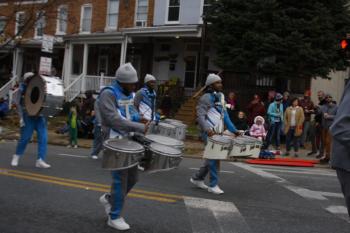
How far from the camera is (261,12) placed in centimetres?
1858

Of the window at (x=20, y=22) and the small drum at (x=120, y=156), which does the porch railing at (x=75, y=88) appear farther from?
the small drum at (x=120, y=156)

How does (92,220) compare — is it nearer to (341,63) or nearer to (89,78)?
(341,63)

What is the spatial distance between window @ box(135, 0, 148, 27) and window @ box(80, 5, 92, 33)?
410cm

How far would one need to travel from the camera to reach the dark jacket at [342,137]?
12.7 feet

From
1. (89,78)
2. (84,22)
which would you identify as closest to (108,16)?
(84,22)

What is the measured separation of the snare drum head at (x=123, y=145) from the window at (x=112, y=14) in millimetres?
23720

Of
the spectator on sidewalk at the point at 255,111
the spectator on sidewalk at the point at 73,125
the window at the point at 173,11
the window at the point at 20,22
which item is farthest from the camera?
the window at the point at 173,11

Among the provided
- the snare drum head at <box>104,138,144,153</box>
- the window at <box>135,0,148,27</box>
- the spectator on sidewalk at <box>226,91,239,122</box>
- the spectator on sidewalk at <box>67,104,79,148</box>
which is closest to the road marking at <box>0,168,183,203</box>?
the snare drum head at <box>104,138,144,153</box>

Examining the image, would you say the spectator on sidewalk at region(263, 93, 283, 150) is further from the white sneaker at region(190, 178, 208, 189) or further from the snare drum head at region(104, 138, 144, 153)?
the snare drum head at region(104, 138, 144, 153)

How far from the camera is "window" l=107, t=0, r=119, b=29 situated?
28734 millimetres

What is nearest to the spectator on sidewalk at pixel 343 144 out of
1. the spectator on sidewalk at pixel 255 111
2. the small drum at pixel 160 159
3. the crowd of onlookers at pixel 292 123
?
the small drum at pixel 160 159

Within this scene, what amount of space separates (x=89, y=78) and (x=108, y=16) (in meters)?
4.22

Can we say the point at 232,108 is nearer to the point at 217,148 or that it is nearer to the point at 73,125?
the point at 73,125

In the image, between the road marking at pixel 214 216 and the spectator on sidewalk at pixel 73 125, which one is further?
the spectator on sidewalk at pixel 73 125
